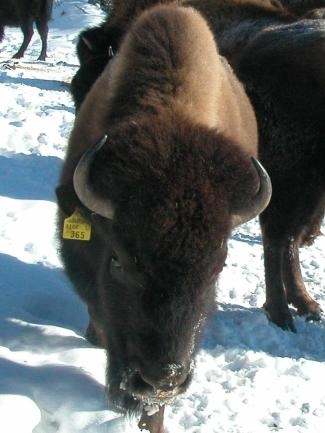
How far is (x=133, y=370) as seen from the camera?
129 inches

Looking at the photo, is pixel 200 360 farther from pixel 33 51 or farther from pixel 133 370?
pixel 33 51

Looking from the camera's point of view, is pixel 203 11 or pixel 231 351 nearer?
pixel 231 351

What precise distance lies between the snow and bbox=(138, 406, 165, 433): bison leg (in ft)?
0.25

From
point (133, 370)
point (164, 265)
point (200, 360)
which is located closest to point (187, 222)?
point (164, 265)

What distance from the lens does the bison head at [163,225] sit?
3.14m

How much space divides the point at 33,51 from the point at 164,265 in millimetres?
18724

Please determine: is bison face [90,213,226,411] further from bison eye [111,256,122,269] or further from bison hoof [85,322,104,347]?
bison hoof [85,322,104,347]

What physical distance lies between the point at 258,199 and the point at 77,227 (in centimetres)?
100

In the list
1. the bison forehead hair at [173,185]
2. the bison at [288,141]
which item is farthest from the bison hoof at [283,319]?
the bison forehead hair at [173,185]

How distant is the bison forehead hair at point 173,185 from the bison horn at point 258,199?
0.04 m

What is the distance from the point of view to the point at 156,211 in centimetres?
319

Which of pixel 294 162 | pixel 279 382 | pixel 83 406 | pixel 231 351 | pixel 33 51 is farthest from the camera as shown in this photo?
pixel 33 51

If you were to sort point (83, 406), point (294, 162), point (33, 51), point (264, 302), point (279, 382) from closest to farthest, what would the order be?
point (83, 406) → point (279, 382) → point (294, 162) → point (264, 302) → point (33, 51)

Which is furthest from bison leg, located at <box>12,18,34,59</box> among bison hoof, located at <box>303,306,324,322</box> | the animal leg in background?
bison hoof, located at <box>303,306,324,322</box>
